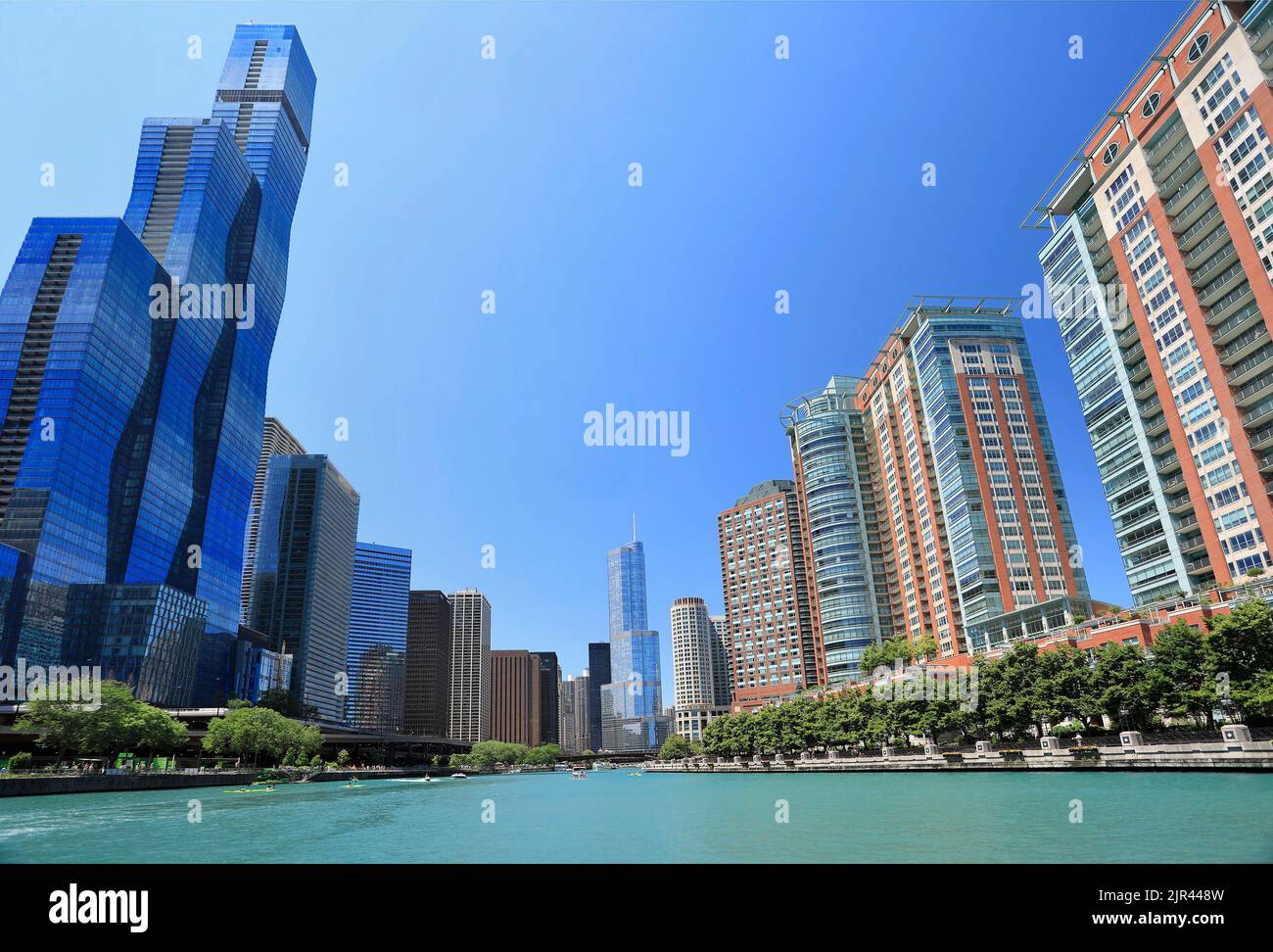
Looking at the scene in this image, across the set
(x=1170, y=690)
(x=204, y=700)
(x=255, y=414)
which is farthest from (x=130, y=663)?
(x=1170, y=690)

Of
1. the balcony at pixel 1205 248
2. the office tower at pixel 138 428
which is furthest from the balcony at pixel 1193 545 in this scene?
the office tower at pixel 138 428

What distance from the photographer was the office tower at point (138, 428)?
124m

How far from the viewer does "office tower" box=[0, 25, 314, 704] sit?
124 meters

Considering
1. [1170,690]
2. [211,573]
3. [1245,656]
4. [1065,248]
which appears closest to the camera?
[1245,656]

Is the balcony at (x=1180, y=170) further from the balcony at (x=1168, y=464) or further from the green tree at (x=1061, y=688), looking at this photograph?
the green tree at (x=1061, y=688)

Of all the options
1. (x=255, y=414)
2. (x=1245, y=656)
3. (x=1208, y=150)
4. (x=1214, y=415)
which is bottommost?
(x=1245, y=656)

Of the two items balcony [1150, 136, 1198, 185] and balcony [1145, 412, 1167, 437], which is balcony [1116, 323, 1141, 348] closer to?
balcony [1145, 412, 1167, 437]

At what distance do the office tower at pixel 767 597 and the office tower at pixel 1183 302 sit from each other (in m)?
90.7

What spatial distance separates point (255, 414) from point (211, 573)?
47741mm

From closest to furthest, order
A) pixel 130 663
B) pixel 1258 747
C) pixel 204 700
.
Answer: pixel 1258 747, pixel 130 663, pixel 204 700

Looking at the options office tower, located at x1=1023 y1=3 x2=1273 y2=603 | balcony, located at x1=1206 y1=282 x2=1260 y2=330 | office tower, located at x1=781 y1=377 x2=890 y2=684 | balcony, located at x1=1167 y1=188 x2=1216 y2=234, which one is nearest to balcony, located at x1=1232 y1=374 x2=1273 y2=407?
office tower, located at x1=1023 y1=3 x2=1273 y2=603

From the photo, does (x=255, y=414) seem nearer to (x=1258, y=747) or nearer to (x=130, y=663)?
(x=130, y=663)

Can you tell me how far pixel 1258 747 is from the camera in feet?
143

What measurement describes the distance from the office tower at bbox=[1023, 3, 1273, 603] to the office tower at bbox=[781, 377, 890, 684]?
61.4 metres
